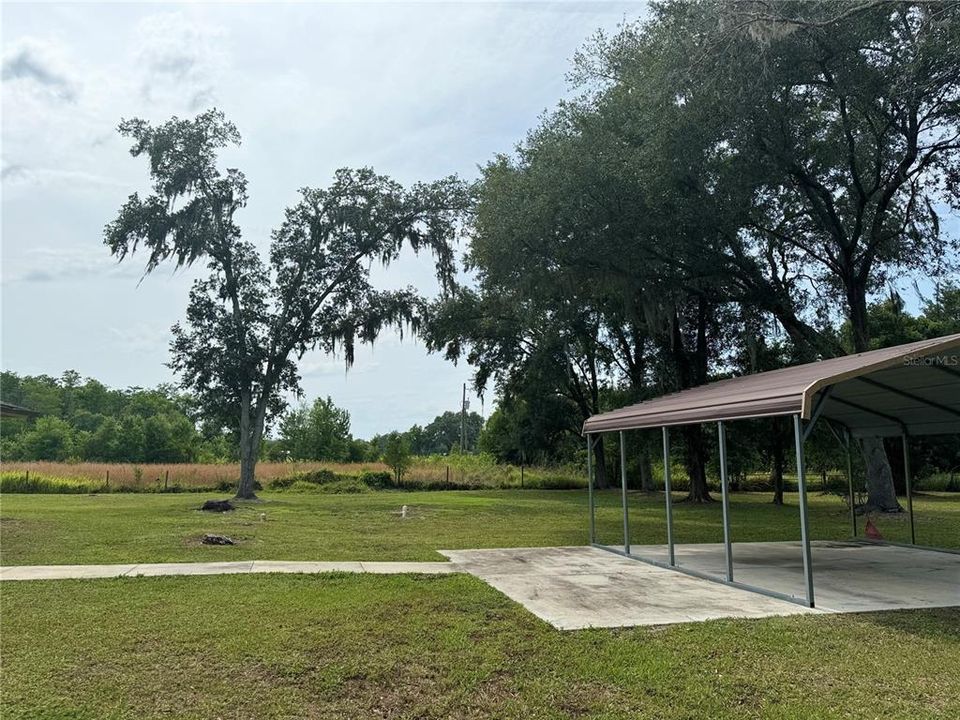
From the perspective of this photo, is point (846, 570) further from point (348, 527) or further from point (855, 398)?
point (348, 527)

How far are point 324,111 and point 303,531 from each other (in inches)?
291

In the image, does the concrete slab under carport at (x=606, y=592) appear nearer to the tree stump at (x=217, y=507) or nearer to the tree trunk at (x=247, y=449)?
the tree stump at (x=217, y=507)

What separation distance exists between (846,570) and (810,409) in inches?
144

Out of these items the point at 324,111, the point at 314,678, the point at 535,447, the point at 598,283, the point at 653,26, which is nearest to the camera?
the point at 314,678

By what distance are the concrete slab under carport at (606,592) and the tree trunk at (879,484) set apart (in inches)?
379

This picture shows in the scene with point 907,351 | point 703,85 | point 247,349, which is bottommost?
point 907,351

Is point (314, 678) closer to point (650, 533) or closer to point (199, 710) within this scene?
point (199, 710)

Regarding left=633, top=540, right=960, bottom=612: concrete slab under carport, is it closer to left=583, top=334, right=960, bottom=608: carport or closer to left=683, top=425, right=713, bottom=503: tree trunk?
left=583, top=334, right=960, bottom=608: carport

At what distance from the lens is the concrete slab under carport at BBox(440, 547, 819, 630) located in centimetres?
606

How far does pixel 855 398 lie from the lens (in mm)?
9453

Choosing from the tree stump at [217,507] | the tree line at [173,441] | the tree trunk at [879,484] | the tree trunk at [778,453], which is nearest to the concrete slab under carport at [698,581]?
the tree trunk at [879,484]

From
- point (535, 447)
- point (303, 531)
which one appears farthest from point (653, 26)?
point (535, 447)

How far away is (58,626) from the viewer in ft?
18.1

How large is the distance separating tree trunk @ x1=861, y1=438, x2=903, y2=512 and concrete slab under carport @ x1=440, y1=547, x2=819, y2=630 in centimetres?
963
